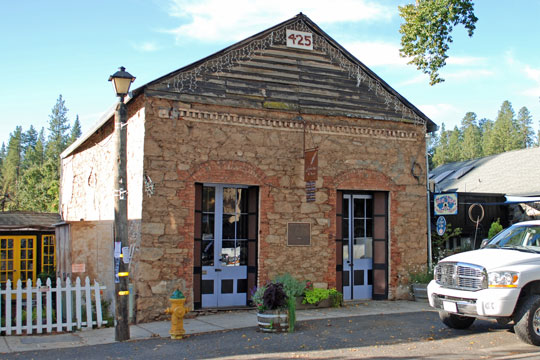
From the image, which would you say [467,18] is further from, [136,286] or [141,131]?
[136,286]

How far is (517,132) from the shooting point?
2692 inches

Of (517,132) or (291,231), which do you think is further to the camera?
(517,132)

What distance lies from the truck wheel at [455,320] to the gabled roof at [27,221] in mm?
10500

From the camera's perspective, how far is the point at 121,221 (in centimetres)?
923

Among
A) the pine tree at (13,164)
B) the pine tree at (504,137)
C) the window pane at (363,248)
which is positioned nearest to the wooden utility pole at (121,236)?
the window pane at (363,248)

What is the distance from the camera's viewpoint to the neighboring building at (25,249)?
15.9 metres

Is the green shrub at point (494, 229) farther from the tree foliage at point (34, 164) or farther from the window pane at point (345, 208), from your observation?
the tree foliage at point (34, 164)

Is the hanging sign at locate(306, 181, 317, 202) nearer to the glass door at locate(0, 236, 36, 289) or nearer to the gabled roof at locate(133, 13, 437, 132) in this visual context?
the gabled roof at locate(133, 13, 437, 132)

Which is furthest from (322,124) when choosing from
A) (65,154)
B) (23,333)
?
(65,154)

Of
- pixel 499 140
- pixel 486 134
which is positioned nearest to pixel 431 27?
pixel 499 140

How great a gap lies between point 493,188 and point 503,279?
14.4m

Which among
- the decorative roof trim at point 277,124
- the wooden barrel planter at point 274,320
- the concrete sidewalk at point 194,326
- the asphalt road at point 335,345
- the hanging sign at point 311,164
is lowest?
the concrete sidewalk at point 194,326

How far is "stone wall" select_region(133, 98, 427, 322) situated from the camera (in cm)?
1106

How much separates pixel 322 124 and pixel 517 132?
2477 inches
